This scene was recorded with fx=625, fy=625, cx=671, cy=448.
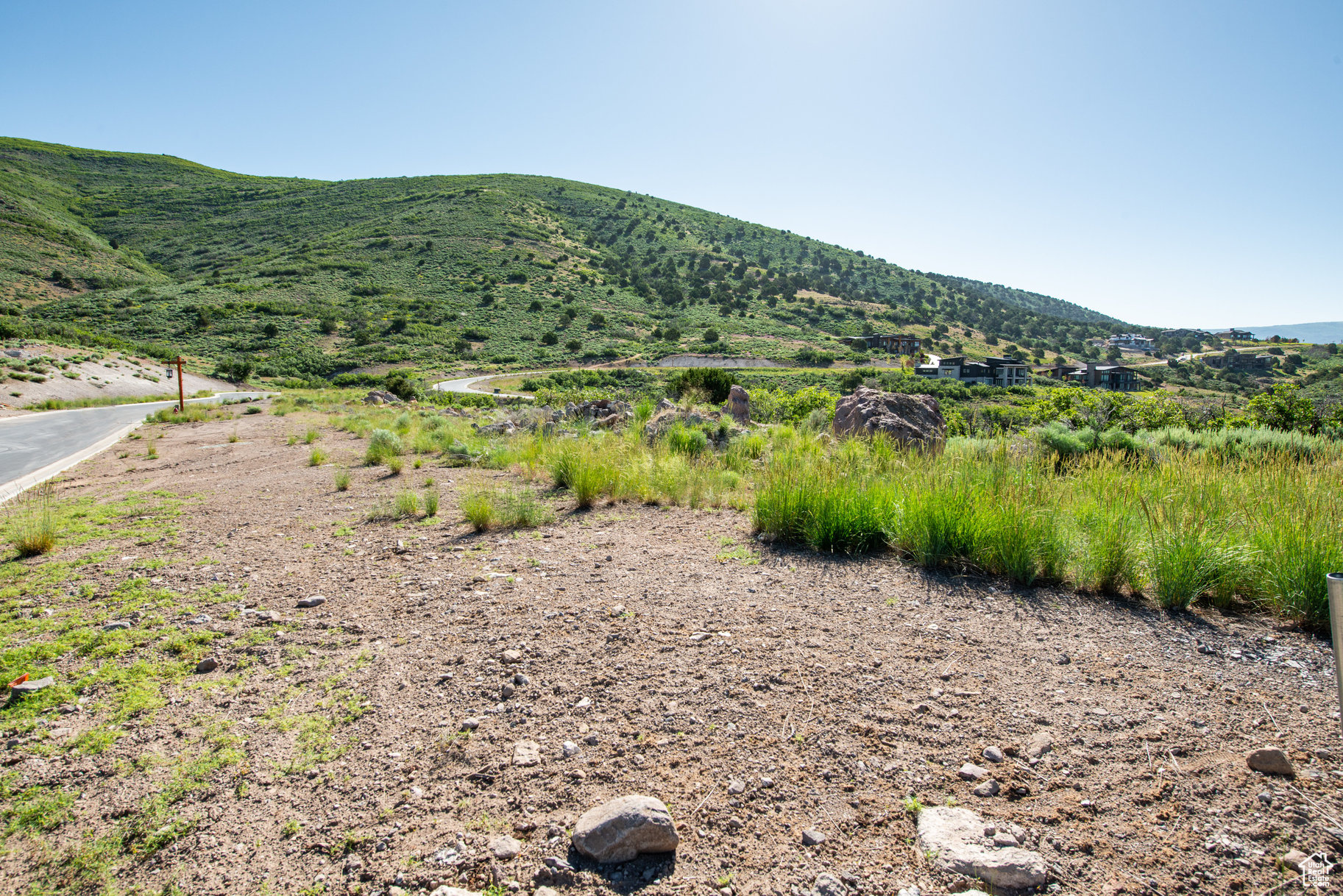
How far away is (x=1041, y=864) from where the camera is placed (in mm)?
1966

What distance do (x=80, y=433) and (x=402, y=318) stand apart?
41.7 metres

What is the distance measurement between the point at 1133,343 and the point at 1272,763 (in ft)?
375

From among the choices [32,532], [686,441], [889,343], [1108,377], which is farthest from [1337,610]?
[1108,377]

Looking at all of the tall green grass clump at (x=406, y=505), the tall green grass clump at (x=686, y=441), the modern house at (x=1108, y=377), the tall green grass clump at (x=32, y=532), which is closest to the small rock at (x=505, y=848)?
the tall green grass clump at (x=406, y=505)

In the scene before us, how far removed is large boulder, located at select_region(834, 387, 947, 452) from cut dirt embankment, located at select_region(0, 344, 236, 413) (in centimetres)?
2563

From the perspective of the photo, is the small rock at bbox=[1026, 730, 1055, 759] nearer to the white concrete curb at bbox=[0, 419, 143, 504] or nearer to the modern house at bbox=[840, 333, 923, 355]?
the white concrete curb at bbox=[0, 419, 143, 504]

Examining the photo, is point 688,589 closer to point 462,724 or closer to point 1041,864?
point 462,724

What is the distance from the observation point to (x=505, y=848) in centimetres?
210

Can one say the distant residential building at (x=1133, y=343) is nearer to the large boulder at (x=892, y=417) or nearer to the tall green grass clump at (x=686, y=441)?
the large boulder at (x=892, y=417)

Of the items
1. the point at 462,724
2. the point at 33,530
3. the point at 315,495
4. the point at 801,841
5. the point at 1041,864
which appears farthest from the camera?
the point at 315,495

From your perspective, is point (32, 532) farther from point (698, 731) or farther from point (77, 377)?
point (77, 377)

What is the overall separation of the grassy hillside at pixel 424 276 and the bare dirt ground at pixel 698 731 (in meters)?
43.3

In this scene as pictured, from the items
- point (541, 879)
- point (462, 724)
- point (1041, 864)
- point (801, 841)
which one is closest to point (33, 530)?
point (462, 724)
